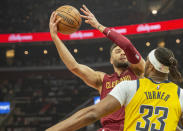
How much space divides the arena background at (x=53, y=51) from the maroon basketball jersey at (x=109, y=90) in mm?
11285

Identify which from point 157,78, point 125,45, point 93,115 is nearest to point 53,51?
point 125,45

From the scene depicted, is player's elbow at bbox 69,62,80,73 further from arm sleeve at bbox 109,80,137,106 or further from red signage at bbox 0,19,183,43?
red signage at bbox 0,19,183,43

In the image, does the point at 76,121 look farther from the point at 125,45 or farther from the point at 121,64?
the point at 121,64

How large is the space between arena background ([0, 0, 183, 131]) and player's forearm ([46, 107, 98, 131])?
42.3 feet

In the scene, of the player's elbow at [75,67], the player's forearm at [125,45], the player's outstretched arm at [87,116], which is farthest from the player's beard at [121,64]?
the player's outstretched arm at [87,116]

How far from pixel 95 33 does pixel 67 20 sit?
44.4ft

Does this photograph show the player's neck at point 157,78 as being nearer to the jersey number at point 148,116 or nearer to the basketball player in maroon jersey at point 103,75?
the jersey number at point 148,116

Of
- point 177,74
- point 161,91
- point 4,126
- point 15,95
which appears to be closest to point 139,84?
point 161,91

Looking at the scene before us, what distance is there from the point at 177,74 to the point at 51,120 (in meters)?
12.1

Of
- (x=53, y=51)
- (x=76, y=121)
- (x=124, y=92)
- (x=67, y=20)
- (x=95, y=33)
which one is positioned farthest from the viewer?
(x=53, y=51)

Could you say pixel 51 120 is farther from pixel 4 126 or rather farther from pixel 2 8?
pixel 2 8

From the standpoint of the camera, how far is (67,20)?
355 centimetres

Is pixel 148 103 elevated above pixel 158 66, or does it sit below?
below

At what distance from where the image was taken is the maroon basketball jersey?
3166 mm
